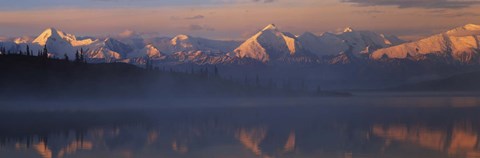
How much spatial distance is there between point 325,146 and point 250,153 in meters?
8.96

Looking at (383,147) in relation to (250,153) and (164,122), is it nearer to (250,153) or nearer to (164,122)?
(250,153)

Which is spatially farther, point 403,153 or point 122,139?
point 122,139

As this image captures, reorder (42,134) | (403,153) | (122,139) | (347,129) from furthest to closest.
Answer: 1. (347,129)
2. (42,134)
3. (122,139)
4. (403,153)

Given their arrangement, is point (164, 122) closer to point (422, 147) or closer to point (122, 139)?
point (122, 139)

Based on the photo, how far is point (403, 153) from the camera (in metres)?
68.7

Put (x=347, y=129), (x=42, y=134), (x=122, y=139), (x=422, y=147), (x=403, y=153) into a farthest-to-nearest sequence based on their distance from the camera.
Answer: (x=347, y=129)
(x=42, y=134)
(x=122, y=139)
(x=422, y=147)
(x=403, y=153)

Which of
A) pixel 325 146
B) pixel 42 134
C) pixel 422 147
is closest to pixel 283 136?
pixel 325 146

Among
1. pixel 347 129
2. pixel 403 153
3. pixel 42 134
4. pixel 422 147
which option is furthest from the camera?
pixel 347 129

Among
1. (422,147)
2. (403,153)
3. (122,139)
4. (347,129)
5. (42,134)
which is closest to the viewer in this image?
(403,153)

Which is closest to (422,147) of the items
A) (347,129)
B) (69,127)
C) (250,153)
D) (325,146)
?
(325,146)

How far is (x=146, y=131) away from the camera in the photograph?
95938mm

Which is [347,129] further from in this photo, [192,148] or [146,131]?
[192,148]

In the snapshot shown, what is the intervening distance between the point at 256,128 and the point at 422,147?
30246mm

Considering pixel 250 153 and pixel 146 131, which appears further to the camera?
pixel 146 131
